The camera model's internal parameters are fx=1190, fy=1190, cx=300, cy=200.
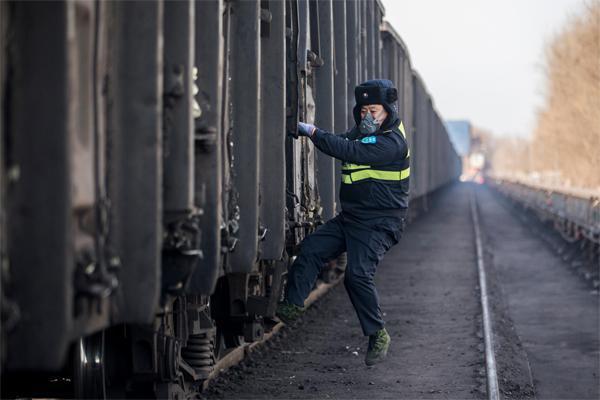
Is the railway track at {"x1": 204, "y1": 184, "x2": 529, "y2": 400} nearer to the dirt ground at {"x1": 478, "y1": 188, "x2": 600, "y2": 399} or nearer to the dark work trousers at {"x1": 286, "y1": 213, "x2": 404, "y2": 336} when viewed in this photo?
the dirt ground at {"x1": 478, "y1": 188, "x2": 600, "y2": 399}

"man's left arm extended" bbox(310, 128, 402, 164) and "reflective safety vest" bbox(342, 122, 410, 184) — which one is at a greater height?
"man's left arm extended" bbox(310, 128, 402, 164)

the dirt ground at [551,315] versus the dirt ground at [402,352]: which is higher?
the dirt ground at [402,352]

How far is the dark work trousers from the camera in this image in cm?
696

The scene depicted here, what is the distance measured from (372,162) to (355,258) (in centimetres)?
58

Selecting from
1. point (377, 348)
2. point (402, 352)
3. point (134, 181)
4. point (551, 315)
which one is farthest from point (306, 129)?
point (551, 315)

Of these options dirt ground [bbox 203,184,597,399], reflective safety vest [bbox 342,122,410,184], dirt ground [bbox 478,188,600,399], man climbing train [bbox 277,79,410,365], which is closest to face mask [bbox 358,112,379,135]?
man climbing train [bbox 277,79,410,365]

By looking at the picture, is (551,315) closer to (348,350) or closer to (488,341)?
(488,341)

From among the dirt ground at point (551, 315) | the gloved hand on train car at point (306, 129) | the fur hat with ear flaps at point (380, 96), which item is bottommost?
the dirt ground at point (551, 315)

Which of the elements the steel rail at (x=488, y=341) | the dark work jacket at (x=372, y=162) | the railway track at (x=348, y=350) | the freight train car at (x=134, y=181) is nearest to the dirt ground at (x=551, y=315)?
the steel rail at (x=488, y=341)

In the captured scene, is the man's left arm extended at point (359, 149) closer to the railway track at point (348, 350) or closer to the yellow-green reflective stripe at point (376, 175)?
the yellow-green reflective stripe at point (376, 175)

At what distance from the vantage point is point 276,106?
6.71 meters

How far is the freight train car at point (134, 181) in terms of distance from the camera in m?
A: 3.22

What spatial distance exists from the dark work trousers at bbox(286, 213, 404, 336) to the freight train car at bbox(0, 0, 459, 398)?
13.1 inches

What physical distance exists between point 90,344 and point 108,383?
9.3 inches
